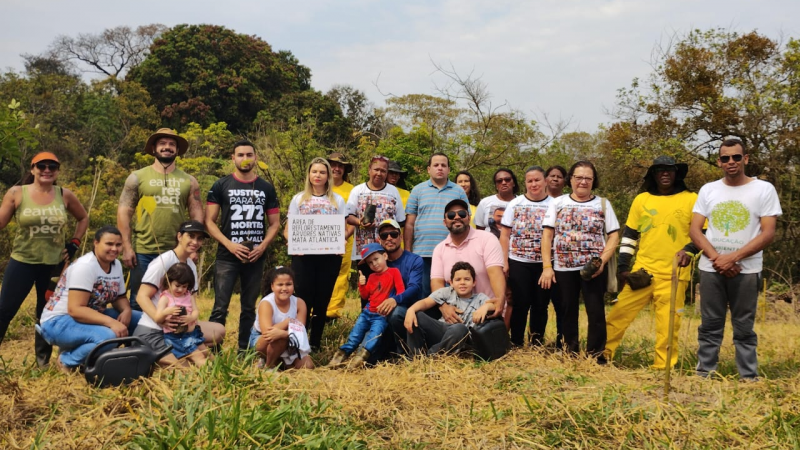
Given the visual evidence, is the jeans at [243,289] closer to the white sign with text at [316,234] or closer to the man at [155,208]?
the white sign with text at [316,234]

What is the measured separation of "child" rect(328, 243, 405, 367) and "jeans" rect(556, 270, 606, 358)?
4.76ft

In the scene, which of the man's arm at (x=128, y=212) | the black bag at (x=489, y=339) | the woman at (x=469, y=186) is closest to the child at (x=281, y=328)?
the man's arm at (x=128, y=212)

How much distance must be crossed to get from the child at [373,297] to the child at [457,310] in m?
0.31

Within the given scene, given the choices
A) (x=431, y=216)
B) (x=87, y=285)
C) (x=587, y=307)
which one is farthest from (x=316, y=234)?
(x=587, y=307)

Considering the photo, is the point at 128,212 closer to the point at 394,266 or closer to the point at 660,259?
the point at 394,266

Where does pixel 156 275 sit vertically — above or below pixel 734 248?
below

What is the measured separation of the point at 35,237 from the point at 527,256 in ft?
14.1

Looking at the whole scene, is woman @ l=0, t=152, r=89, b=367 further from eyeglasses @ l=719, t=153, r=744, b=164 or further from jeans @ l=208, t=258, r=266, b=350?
eyeglasses @ l=719, t=153, r=744, b=164

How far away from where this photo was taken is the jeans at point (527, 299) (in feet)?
20.0

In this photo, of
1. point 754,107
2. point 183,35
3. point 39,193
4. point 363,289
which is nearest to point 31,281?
point 39,193

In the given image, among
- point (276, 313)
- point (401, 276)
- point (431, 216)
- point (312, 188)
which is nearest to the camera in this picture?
point (276, 313)

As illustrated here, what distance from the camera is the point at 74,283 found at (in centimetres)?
504

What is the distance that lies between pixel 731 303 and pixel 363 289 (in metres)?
3.09

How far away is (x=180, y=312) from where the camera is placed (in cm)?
514
